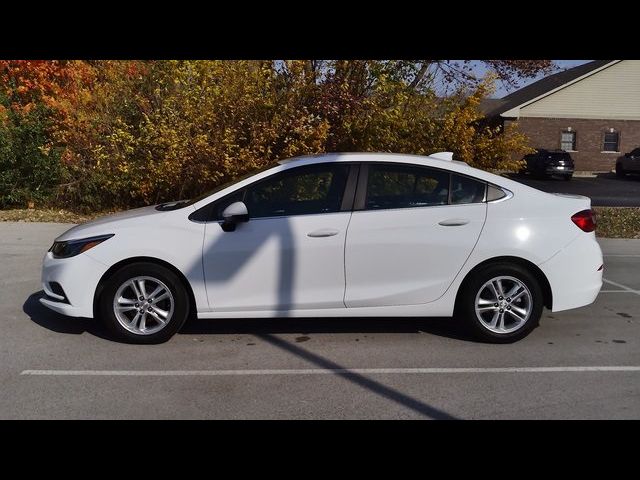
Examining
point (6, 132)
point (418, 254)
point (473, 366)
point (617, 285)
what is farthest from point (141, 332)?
point (6, 132)

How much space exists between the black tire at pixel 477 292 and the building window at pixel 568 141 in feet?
104

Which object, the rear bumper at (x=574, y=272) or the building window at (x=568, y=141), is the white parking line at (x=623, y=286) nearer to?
the rear bumper at (x=574, y=272)

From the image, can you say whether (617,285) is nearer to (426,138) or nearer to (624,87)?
(426,138)

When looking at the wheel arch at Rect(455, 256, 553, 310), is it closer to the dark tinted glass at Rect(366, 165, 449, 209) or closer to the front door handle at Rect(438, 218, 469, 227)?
the front door handle at Rect(438, 218, 469, 227)

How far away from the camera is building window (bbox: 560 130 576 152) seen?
111 ft

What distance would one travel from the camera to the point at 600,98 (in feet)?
109

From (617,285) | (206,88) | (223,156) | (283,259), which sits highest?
(206,88)

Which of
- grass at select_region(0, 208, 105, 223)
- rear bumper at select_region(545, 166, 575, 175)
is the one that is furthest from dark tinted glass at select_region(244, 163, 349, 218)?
rear bumper at select_region(545, 166, 575, 175)

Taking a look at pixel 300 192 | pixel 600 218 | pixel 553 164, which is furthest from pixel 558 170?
pixel 300 192

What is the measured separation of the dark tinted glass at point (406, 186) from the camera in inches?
201

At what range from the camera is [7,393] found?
4.03 meters

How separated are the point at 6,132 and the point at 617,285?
12.5 meters

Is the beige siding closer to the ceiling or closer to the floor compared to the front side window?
closer to the ceiling
